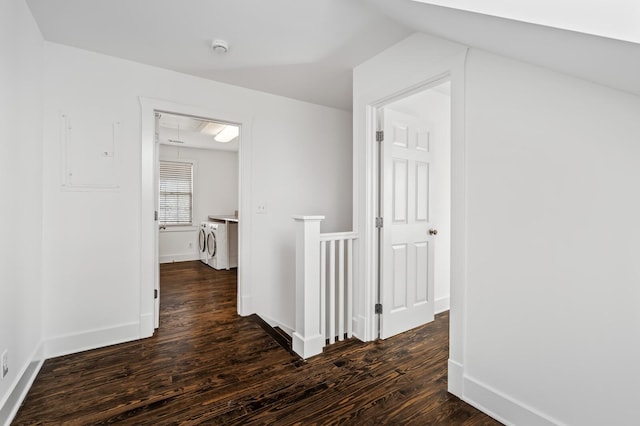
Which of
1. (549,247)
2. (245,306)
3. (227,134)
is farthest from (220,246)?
(549,247)

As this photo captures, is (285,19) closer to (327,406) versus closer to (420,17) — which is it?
(420,17)

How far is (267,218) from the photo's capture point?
10.7 feet

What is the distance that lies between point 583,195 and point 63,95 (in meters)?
3.44

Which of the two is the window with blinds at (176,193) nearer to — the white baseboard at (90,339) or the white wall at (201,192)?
the white wall at (201,192)

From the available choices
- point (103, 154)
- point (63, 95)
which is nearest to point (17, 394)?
point (103, 154)

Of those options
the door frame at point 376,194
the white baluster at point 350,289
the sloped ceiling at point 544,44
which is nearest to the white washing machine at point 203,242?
the white baluster at point 350,289

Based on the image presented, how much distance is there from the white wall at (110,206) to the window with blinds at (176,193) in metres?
3.92

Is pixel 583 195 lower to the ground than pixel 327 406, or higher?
higher

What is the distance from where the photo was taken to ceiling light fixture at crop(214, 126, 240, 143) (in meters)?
4.69

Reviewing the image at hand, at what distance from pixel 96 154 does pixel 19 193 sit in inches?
28.7

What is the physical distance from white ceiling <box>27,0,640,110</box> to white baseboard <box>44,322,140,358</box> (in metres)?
2.28

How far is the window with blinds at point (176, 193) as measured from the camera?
623 cm

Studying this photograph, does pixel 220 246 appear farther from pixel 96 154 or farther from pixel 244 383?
pixel 244 383

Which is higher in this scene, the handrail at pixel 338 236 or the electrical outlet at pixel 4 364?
the handrail at pixel 338 236
